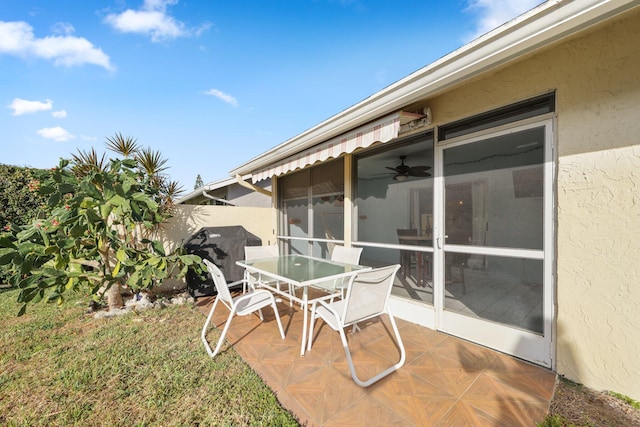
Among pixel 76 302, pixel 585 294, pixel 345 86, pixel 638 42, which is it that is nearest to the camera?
pixel 638 42

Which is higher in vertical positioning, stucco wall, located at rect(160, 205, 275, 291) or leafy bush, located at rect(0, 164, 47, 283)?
leafy bush, located at rect(0, 164, 47, 283)

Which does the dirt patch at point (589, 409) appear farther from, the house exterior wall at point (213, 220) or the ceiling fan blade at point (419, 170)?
the house exterior wall at point (213, 220)

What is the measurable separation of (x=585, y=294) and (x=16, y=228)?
8579mm

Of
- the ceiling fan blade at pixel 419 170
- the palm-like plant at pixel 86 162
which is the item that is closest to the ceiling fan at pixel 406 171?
the ceiling fan blade at pixel 419 170

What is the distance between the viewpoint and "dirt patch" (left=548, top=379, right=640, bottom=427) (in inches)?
94.0

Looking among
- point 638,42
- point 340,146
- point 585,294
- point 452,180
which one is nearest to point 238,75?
point 340,146

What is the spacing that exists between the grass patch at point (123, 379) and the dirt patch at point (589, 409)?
8.94 feet

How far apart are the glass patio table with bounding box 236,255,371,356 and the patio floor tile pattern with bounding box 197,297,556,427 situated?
0.48 m

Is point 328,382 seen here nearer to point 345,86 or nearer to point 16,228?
point 16,228

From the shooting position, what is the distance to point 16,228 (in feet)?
14.2

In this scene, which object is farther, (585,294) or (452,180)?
(452,180)

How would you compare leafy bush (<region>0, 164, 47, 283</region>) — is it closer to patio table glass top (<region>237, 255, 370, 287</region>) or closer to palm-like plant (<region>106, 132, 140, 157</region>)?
palm-like plant (<region>106, 132, 140, 157</region>)

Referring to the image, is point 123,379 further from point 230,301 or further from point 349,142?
point 349,142

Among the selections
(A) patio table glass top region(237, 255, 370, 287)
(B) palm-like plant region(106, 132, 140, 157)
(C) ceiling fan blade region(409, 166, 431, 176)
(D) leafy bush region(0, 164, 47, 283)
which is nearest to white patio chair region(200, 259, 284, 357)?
(A) patio table glass top region(237, 255, 370, 287)
